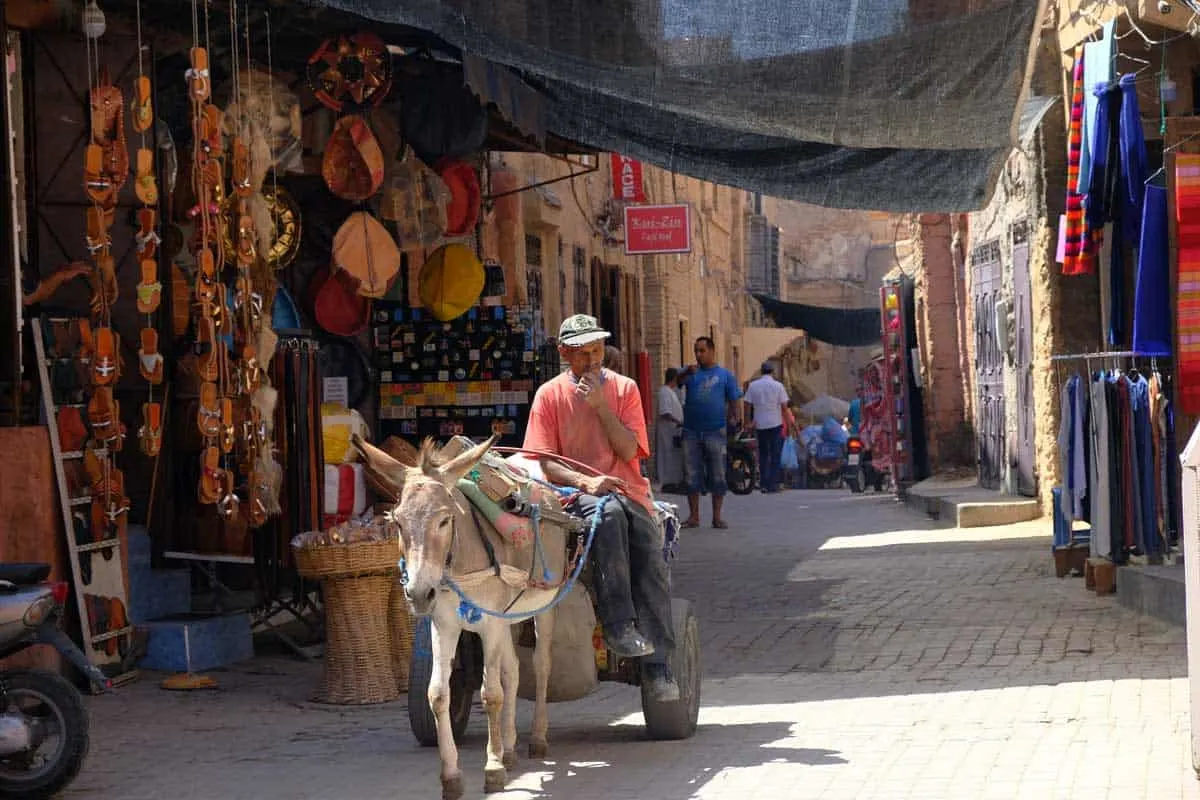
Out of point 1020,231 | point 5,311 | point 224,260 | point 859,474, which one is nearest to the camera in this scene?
point 5,311

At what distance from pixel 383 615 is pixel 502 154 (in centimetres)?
1046

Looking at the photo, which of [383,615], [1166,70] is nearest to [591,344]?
[383,615]

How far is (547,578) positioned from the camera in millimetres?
6684

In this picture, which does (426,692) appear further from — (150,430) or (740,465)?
(740,465)

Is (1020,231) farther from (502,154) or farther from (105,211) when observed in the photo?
(105,211)

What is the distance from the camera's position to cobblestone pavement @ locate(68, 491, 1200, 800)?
→ 6.38 meters

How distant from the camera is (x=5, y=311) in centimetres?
873

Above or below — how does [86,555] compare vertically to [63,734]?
above

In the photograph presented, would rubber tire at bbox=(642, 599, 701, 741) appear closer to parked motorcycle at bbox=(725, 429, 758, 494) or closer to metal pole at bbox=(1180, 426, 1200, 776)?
metal pole at bbox=(1180, 426, 1200, 776)

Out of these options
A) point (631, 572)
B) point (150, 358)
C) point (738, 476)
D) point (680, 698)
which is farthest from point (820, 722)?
point (738, 476)

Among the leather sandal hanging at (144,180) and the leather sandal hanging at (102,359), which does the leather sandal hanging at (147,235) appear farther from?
the leather sandal hanging at (102,359)

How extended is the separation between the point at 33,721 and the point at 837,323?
3336 centimetres

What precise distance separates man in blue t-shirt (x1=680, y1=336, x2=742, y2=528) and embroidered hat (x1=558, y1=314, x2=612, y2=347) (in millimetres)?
10288

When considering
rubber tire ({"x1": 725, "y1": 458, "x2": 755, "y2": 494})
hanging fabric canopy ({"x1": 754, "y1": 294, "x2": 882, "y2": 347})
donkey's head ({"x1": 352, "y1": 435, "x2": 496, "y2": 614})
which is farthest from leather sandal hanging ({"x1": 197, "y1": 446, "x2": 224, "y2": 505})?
hanging fabric canopy ({"x1": 754, "y1": 294, "x2": 882, "y2": 347})
